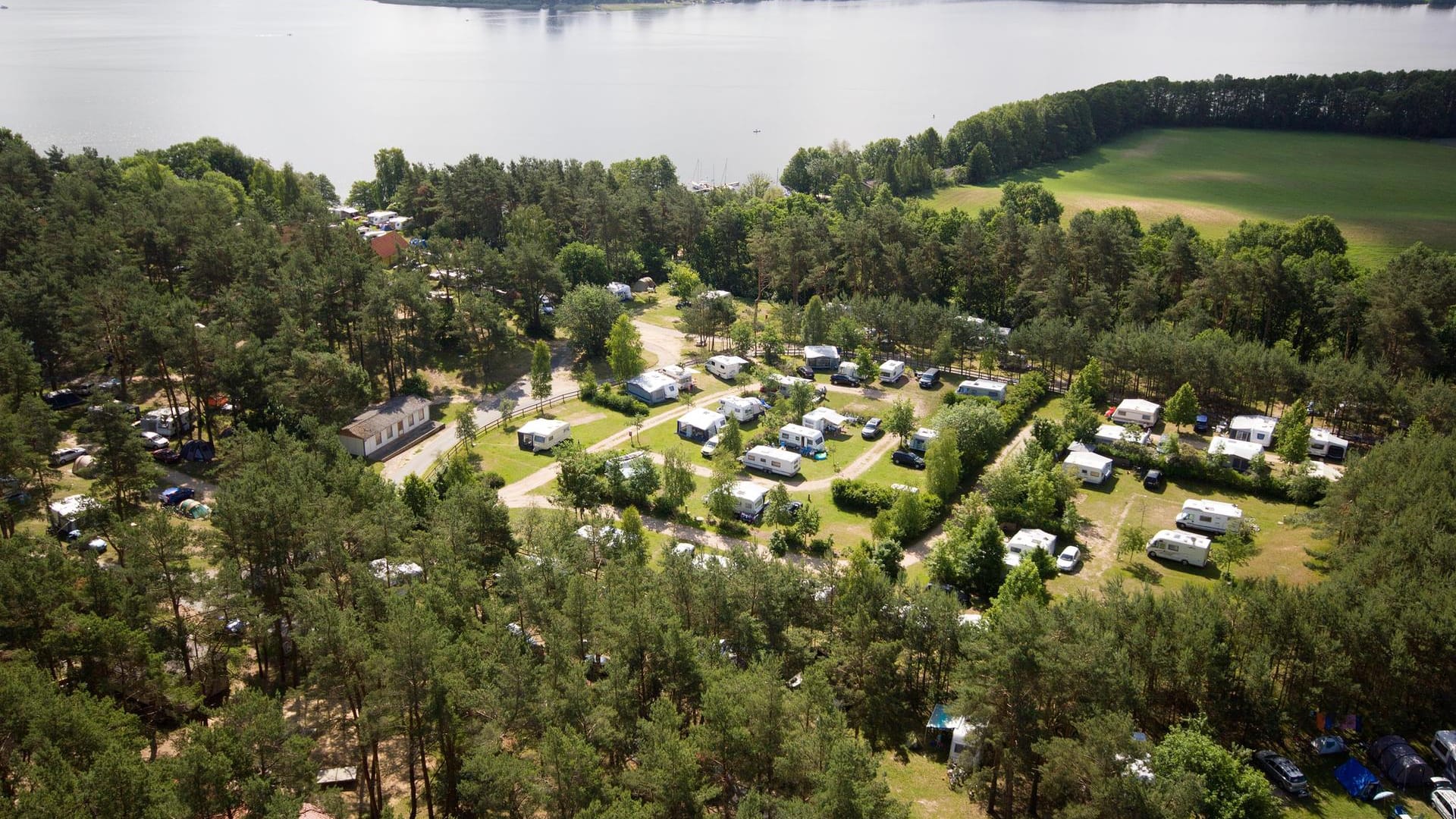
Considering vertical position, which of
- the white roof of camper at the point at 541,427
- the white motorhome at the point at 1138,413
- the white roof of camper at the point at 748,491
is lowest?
the white roof of camper at the point at 541,427

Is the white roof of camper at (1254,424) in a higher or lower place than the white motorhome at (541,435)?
higher

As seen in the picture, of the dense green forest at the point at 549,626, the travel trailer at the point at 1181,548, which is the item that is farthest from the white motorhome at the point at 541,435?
the travel trailer at the point at 1181,548

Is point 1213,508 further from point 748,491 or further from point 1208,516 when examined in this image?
point 748,491

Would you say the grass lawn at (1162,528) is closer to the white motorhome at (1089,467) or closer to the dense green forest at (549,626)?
the white motorhome at (1089,467)

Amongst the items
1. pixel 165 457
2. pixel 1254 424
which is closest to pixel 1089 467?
pixel 1254 424

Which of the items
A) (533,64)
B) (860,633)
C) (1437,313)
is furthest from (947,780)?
(533,64)

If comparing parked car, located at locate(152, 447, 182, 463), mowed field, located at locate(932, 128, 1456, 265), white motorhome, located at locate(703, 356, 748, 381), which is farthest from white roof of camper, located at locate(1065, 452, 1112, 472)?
parked car, located at locate(152, 447, 182, 463)
